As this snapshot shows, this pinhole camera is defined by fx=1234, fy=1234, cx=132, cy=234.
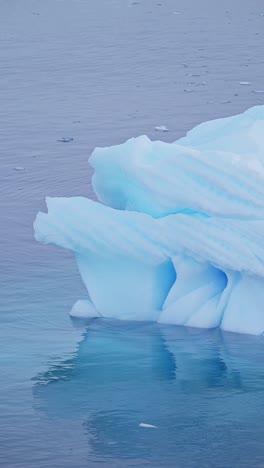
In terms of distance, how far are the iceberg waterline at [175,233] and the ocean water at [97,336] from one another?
0.17 meters

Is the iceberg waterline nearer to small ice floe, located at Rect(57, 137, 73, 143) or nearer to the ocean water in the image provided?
the ocean water

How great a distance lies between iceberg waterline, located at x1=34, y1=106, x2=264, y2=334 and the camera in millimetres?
7020

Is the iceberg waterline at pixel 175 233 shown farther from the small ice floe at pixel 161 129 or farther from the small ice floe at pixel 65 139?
the small ice floe at pixel 161 129

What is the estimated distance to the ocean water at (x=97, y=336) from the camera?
591cm

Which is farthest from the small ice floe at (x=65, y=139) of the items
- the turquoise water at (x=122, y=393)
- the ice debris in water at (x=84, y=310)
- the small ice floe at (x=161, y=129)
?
the ice debris in water at (x=84, y=310)

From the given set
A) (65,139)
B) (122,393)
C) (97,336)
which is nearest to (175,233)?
(97,336)

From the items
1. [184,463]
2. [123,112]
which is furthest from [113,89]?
[184,463]

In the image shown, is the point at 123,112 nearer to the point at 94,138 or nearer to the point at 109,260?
the point at 94,138

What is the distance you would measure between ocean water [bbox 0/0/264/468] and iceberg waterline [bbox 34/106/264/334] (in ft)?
0.54

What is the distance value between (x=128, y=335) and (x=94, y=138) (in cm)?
567

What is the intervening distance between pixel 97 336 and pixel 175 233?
78 centimetres

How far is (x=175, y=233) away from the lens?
23.4 feet

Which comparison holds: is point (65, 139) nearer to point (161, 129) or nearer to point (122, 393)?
point (161, 129)

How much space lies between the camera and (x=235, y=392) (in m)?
6.55
